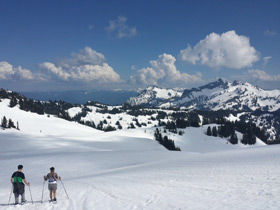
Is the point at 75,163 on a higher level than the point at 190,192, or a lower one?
lower

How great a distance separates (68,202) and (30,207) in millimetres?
2611

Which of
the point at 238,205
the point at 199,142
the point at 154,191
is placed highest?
the point at 238,205

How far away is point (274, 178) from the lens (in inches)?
592

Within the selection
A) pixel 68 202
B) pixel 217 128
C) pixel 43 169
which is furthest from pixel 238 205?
pixel 217 128

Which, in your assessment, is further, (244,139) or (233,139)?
(244,139)

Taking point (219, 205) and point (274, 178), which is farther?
point (274, 178)

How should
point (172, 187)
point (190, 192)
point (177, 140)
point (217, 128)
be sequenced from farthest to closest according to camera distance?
point (217, 128) < point (177, 140) < point (172, 187) < point (190, 192)

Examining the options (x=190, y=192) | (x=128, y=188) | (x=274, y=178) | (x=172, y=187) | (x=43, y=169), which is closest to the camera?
(x=190, y=192)

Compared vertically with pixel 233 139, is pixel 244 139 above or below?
below

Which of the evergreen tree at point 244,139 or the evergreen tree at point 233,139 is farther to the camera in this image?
the evergreen tree at point 244,139

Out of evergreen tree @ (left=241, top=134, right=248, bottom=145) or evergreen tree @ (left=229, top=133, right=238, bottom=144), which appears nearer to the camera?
evergreen tree @ (left=229, top=133, right=238, bottom=144)

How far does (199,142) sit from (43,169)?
134 metres

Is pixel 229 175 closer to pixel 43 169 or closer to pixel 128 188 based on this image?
pixel 128 188

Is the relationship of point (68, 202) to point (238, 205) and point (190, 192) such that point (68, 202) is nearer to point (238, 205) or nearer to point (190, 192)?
point (190, 192)
